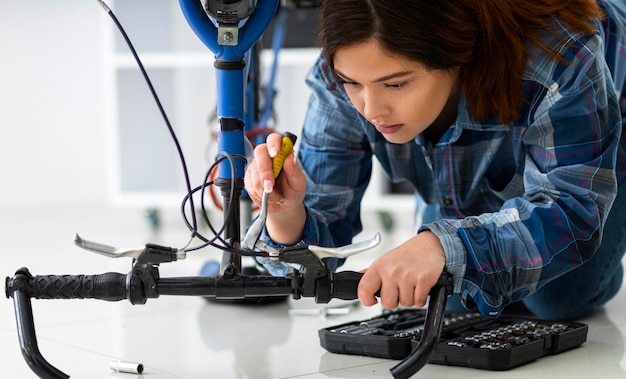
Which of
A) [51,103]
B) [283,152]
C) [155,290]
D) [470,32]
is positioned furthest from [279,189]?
[51,103]

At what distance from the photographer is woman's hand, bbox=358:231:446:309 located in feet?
3.29

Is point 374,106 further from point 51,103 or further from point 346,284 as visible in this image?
point 51,103

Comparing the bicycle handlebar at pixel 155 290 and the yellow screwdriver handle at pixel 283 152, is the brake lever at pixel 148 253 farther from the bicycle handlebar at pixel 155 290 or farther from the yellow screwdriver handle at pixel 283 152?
the yellow screwdriver handle at pixel 283 152

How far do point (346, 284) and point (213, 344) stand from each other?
46 centimetres

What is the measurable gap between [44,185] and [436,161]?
2.72 m

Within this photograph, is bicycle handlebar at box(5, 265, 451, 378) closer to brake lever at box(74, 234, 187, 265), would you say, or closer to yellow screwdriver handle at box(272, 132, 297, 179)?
brake lever at box(74, 234, 187, 265)

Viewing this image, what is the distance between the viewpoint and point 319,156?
1422 millimetres

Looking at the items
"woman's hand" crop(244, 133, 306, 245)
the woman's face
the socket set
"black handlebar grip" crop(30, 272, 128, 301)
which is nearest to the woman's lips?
the woman's face

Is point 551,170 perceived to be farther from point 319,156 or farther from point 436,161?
point 319,156

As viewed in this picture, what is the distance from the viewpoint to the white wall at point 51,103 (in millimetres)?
3686

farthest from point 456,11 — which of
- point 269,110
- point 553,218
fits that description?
point 269,110

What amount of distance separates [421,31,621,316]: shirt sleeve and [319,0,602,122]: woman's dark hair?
48mm

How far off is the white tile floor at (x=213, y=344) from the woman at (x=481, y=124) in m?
0.17

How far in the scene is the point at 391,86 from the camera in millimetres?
1129
